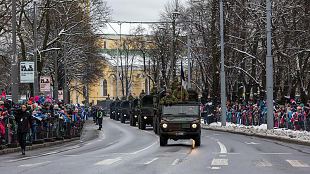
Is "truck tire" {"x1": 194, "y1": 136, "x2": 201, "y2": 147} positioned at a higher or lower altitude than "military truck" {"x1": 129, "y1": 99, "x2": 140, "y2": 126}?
lower

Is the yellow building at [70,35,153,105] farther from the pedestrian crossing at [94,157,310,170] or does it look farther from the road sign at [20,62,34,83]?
the pedestrian crossing at [94,157,310,170]

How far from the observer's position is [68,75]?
66625 millimetres

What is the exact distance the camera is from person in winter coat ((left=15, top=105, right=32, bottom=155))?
76.5 feet

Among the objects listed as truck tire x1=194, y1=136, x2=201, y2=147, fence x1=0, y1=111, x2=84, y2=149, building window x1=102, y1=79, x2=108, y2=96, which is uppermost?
building window x1=102, y1=79, x2=108, y2=96

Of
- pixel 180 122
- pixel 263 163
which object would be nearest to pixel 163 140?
pixel 180 122

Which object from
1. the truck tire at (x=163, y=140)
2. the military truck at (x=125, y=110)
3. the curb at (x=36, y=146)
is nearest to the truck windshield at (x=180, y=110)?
the truck tire at (x=163, y=140)

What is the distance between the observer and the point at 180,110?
90.4ft

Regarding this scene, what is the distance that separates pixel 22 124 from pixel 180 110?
724 cm

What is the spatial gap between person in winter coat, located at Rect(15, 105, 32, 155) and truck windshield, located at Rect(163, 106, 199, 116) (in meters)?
6.28

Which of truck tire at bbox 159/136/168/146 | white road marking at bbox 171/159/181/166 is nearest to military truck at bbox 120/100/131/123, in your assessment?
truck tire at bbox 159/136/168/146

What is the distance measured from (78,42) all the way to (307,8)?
86.5 ft

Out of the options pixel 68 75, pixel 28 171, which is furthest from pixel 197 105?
pixel 68 75

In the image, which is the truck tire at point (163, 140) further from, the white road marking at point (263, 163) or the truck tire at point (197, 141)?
the white road marking at point (263, 163)

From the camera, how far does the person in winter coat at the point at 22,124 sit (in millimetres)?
23312
